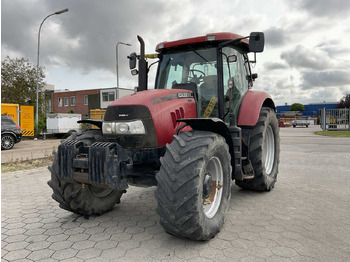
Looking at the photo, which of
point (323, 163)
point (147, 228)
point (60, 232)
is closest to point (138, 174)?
point (147, 228)

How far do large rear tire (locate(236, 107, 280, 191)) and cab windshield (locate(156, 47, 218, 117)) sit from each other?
0.92 m

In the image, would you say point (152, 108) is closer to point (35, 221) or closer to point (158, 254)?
point (158, 254)

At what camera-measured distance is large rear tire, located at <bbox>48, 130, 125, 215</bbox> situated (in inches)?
138

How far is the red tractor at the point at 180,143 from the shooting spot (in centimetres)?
280

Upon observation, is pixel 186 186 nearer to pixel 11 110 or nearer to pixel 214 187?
pixel 214 187

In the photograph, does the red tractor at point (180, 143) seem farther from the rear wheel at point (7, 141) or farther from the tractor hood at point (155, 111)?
the rear wheel at point (7, 141)

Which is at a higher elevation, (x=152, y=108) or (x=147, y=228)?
(x=152, y=108)

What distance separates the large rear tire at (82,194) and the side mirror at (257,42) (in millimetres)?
2445

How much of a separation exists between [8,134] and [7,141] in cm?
37

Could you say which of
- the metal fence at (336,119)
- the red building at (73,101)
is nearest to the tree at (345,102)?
the metal fence at (336,119)

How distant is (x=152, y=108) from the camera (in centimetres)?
331

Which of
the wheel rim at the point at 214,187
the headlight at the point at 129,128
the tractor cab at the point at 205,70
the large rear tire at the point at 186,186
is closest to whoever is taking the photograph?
the large rear tire at the point at 186,186

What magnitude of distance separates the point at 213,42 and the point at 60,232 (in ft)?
11.0

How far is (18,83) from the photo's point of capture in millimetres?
26359
